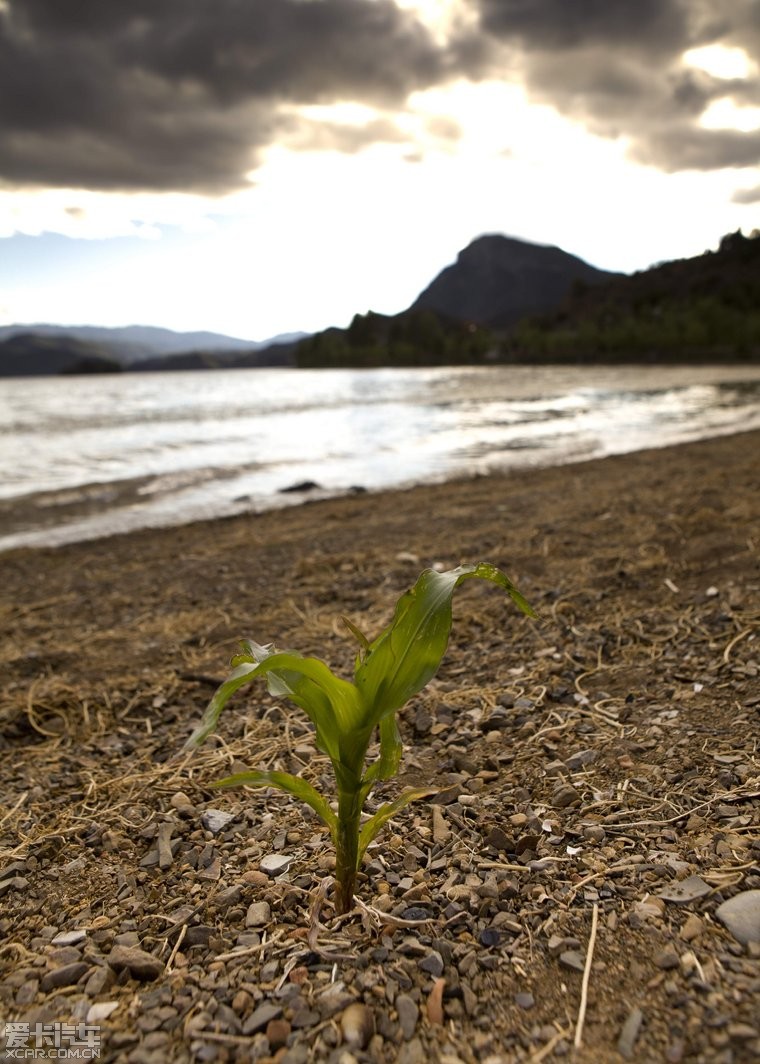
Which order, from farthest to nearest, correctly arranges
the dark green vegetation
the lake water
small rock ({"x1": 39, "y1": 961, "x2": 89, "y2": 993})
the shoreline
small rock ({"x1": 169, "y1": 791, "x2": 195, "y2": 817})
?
the dark green vegetation → the lake water → the shoreline → small rock ({"x1": 169, "y1": 791, "x2": 195, "y2": 817}) → small rock ({"x1": 39, "y1": 961, "x2": 89, "y2": 993})

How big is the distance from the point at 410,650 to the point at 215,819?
4.07 ft

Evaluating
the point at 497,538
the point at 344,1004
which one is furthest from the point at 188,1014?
the point at 497,538

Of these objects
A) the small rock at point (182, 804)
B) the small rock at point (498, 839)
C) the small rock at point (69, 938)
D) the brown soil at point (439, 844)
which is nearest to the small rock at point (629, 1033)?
the brown soil at point (439, 844)

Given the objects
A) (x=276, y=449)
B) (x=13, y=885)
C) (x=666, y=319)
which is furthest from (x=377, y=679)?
(x=666, y=319)

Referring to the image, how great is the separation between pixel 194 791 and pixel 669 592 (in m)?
3.21

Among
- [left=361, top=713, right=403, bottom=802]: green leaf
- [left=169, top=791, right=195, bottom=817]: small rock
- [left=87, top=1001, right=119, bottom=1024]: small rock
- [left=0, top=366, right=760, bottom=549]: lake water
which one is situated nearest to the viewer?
[left=87, top=1001, right=119, bottom=1024]: small rock

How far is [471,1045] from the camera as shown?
1.50 metres

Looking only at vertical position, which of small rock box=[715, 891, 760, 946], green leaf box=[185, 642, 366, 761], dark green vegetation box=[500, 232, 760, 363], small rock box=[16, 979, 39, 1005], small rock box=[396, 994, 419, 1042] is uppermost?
dark green vegetation box=[500, 232, 760, 363]

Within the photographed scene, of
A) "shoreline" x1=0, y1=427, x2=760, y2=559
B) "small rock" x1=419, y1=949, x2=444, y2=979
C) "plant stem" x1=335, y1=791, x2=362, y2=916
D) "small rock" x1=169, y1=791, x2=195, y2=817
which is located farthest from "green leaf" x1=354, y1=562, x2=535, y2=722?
"shoreline" x1=0, y1=427, x2=760, y2=559

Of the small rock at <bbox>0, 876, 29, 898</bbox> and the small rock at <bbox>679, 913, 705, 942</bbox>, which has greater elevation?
the small rock at <bbox>679, 913, 705, 942</bbox>

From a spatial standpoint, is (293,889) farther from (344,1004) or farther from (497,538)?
(497,538)

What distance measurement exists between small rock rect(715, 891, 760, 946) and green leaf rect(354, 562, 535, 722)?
0.93 metres

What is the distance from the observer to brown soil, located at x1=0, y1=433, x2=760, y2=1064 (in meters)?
1.57

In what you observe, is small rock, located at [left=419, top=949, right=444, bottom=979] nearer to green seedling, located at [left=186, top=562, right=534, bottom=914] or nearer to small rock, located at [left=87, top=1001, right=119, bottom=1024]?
green seedling, located at [left=186, top=562, right=534, bottom=914]
